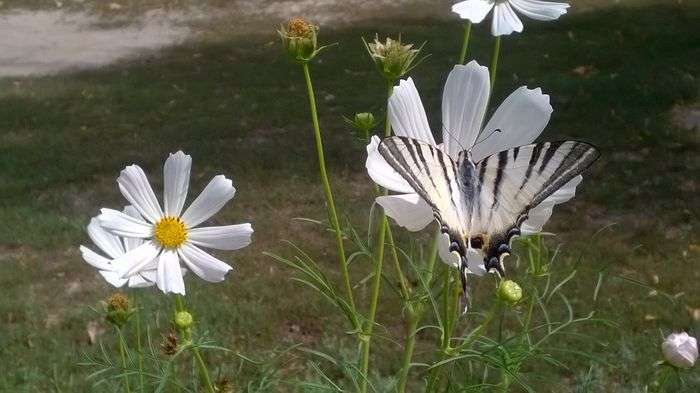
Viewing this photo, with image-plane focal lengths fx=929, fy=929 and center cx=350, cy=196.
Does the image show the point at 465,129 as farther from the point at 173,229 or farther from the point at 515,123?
the point at 173,229

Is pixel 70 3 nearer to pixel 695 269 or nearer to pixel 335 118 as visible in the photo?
pixel 335 118

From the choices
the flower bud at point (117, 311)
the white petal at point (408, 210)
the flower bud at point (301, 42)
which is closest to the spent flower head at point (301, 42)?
the flower bud at point (301, 42)

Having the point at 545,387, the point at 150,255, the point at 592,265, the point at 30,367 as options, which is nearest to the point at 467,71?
the point at 150,255

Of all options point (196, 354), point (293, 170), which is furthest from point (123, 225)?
point (293, 170)

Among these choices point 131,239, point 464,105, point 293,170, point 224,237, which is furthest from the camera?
point 293,170

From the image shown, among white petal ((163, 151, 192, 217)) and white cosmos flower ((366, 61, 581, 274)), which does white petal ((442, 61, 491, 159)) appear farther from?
white petal ((163, 151, 192, 217))

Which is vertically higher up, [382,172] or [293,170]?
[382,172]
